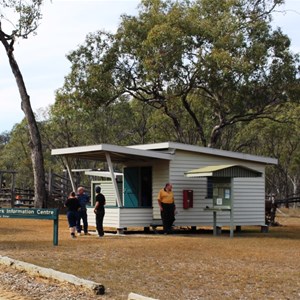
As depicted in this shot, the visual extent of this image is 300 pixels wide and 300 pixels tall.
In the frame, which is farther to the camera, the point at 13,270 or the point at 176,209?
the point at 176,209

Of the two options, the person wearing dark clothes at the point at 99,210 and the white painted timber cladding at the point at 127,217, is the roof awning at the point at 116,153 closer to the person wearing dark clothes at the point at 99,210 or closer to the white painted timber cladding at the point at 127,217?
the person wearing dark clothes at the point at 99,210

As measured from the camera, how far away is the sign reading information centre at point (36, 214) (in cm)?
1595

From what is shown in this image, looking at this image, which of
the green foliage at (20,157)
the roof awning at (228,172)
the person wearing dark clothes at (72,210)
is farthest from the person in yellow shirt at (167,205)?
the green foliage at (20,157)

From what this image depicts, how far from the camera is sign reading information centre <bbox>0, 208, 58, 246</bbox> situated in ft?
52.3

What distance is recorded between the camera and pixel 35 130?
107 ft

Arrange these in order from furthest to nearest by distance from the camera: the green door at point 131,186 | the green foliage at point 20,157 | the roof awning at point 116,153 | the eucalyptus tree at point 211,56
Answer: the green foliage at point 20,157 < the eucalyptus tree at point 211,56 < the green door at point 131,186 < the roof awning at point 116,153

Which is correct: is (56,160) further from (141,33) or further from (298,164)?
(141,33)

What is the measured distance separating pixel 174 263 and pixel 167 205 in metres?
7.42

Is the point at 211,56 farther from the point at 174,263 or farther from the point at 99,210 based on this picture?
the point at 174,263

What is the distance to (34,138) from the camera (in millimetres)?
32750

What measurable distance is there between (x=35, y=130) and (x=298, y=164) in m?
27.3

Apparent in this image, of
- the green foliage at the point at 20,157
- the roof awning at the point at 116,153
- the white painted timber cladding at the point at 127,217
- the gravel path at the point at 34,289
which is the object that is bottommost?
the gravel path at the point at 34,289

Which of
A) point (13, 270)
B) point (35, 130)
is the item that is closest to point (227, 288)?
point (13, 270)

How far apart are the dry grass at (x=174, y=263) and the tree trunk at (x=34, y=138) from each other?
13.3 m
